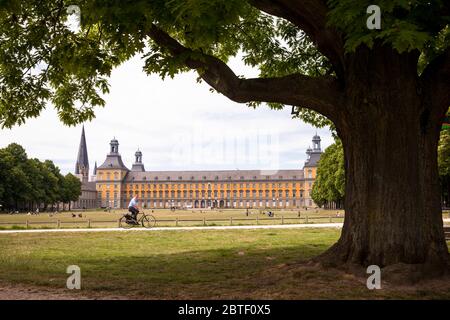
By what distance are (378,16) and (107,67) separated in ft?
17.7

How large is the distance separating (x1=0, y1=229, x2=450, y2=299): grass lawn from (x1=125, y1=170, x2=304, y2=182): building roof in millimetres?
144367

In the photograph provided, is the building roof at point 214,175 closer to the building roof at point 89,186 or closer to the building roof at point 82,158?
the building roof at point 89,186

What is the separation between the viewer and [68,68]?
8.42 metres

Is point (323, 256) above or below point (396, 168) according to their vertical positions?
below

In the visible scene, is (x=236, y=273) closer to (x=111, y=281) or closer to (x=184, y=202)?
(x=111, y=281)

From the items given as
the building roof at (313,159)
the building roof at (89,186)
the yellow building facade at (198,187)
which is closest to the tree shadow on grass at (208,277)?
the building roof at (313,159)

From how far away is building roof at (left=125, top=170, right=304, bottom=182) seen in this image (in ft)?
527

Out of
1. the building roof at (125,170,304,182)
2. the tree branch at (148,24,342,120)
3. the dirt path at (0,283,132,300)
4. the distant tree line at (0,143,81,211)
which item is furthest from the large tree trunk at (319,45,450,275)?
the building roof at (125,170,304,182)

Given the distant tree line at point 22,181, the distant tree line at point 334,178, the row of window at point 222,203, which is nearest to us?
the distant tree line at point 334,178

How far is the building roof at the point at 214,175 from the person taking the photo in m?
160

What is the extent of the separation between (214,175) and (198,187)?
7354 mm

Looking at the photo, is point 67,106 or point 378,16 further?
point 67,106
